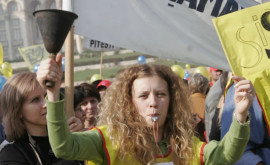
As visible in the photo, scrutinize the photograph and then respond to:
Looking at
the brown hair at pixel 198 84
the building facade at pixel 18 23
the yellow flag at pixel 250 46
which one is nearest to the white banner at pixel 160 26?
the yellow flag at pixel 250 46

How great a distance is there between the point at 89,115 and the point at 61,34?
186 cm

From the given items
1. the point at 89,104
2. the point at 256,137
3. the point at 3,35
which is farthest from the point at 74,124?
the point at 3,35

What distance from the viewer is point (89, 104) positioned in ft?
10.9

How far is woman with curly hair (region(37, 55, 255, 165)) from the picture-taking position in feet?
5.59

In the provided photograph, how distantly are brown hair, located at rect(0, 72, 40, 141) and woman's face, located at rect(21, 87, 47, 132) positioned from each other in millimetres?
18

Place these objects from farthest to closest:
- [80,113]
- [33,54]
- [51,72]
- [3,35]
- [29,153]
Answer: [3,35] < [33,54] < [80,113] < [29,153] < [51,72]

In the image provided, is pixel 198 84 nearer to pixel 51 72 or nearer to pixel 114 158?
pixel 114 158

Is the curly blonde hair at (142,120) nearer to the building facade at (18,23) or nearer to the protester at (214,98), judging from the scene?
the protester at (214,98)

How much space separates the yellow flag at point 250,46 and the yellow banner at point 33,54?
973cm

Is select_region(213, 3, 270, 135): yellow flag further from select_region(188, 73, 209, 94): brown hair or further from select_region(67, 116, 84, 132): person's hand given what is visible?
select_region(188, 73, 209, 94): brown hair

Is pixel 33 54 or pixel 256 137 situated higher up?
pixel 33 54

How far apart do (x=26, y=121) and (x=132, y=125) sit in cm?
56

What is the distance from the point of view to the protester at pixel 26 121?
6.63 ft

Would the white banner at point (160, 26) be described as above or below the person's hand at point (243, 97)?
above
